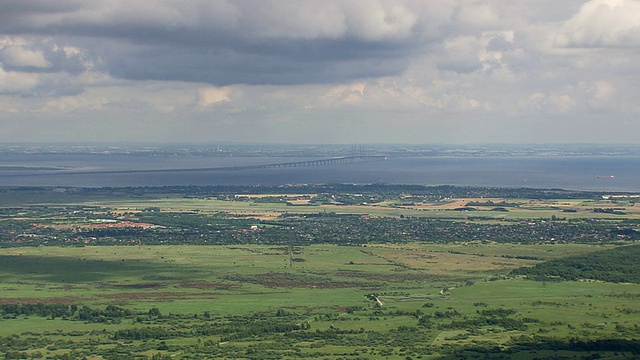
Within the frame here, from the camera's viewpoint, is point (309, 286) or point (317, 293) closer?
point (317, 293)

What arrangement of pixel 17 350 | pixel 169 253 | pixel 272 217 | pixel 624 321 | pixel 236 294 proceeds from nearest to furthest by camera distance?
1. pixel 17 350
2. pixel 624 321
3. pixel 236 294
4. pixel 169 253
5. pixel 272 217

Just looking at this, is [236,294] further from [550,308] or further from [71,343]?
[550,308]

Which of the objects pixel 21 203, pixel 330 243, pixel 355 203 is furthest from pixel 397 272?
pixel 21 203

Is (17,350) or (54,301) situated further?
(54,301)

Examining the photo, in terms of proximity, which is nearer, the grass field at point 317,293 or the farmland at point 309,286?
the farmland at point 309,286

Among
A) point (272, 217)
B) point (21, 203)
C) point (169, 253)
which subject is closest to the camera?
point (169, 253)

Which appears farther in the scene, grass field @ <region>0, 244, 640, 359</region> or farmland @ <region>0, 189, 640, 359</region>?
grass field @ <region>0, 244, 640, 359</region>

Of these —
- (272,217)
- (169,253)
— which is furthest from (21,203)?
(169,253)
